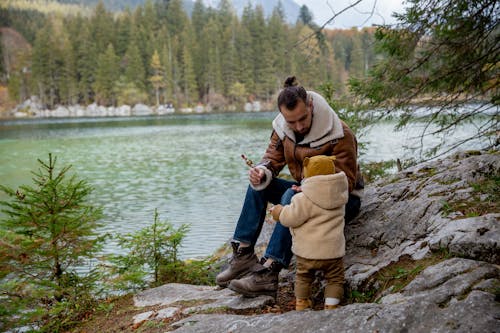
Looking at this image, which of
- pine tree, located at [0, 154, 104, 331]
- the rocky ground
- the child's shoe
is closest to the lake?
the rocky ground

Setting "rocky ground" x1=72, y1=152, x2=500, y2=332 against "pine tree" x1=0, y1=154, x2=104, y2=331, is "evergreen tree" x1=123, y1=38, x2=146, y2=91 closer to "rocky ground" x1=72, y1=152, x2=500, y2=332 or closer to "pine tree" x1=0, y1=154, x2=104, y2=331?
"pine tree" x1=0, y1=154, x2=104, y2=331

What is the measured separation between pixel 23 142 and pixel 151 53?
62.1 m

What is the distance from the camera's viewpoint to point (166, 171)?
18750 mm

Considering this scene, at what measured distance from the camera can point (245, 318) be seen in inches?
121

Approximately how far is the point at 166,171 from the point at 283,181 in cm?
1552

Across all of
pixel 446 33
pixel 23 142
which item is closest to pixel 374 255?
pixel 446 33

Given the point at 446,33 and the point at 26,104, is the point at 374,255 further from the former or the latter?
the point at 26,104

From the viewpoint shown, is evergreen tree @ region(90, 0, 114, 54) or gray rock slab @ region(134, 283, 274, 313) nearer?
gray rock slab @ region(134, 283, 274, 313)

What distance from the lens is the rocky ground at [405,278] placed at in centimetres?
237

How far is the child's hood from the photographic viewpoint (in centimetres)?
295

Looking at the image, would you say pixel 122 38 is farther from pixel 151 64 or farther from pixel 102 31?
pixel 151 64

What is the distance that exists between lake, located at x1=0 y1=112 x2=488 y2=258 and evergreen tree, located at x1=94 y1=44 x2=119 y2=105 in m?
51.1

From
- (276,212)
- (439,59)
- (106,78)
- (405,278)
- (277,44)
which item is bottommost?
(405,278)

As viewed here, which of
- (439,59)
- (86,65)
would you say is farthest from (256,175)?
(86,65)
